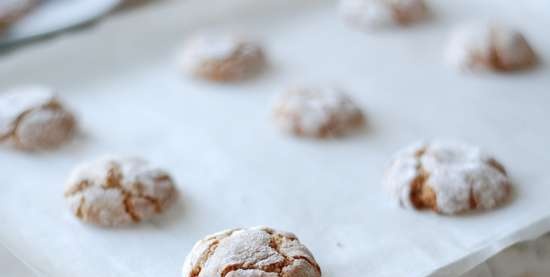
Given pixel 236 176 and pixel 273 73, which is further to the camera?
pixel 273 73

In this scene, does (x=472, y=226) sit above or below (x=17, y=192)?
below

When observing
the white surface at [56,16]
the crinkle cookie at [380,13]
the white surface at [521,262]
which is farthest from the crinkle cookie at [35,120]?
the white surface at [521,262]

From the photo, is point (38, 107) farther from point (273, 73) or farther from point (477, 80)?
point (477, 80)

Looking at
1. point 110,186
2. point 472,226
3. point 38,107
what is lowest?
point 472,226

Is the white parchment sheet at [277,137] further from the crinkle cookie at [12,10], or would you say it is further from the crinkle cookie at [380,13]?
the crinkle cookie at [12,10]

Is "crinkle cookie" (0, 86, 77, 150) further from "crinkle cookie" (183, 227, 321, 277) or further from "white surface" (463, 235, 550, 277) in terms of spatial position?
"white surface" (463, 235, 550, 277)

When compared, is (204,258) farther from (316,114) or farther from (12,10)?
(12,10)

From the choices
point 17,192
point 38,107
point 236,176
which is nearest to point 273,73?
point 236,176

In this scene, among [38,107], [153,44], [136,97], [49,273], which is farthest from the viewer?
[153,44]
